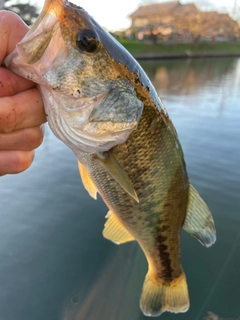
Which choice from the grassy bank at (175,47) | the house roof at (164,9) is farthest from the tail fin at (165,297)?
the house roof at (164,9)

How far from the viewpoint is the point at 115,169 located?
54.9 inches

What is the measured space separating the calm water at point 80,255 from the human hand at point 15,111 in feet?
6.54

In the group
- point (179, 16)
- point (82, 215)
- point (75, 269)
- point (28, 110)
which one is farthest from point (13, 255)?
point (179, 16)

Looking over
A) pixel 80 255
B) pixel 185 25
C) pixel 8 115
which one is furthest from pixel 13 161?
pixel 185 25

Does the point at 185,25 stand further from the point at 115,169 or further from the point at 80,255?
the point at 115,169

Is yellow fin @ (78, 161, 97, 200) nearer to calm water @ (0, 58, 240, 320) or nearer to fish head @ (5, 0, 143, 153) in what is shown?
fish head @ (5, 0, 143, 153)

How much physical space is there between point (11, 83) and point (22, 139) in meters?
0.24

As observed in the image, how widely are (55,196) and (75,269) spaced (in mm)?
1536

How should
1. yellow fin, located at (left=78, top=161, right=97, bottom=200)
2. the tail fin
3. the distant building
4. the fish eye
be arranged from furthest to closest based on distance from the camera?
the distant building, the tail fin, yellow fin, located at (left=78, top=161, right=97, bottom=200), the fish eye

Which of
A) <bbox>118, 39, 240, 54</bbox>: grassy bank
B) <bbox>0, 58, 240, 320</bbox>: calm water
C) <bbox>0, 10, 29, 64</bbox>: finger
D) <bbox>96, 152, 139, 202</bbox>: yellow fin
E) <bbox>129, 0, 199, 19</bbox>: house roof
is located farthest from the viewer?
<bbox>129, 0, 199, 19</bbox>: house roof

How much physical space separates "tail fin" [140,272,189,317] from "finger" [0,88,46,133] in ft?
4.97

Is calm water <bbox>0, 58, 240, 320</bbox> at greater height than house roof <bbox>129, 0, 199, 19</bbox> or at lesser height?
greater

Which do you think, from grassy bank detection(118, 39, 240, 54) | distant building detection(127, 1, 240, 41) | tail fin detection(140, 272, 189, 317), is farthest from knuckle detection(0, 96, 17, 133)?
distant building detection(127, 1, 240, 41)

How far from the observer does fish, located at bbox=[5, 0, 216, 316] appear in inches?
44.8
